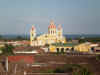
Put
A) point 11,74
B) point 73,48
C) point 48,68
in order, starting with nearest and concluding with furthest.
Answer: point 11,74 < point 48,68 < point 73,48

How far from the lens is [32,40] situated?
3991 centimetres

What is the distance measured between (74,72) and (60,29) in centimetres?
3004


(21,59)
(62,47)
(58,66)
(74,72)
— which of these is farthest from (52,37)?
(74,72)

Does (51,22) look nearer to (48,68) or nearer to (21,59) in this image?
(21,59)

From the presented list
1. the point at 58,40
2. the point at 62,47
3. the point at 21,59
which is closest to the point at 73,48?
the point at 62,47

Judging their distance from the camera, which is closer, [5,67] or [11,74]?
[11,74]

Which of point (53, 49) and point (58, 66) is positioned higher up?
point (58, 66)

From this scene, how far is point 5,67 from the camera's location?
455 inches

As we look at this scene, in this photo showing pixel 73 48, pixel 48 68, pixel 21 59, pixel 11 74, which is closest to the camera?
pixel 11 74

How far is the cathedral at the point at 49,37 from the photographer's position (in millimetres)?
38416

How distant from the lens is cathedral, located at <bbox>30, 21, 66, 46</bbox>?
38.4m

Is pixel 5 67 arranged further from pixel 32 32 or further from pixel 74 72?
pixel 32 32

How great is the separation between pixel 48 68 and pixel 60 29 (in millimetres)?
28073

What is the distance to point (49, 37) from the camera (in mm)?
39219
